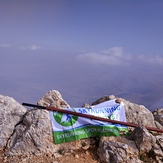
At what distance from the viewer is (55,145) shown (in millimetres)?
8711

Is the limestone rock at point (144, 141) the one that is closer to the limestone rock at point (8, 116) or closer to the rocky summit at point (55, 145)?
the rocky summit at point (55, 145)

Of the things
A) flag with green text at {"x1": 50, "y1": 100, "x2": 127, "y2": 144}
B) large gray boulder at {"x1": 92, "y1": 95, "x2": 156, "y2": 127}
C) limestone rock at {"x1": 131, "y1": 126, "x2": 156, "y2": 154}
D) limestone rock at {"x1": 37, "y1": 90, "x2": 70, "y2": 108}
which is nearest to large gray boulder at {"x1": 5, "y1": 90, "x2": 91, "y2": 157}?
flag with green text at {"x1": 50, "y1": 100, "x2": 127, "y2": 144}

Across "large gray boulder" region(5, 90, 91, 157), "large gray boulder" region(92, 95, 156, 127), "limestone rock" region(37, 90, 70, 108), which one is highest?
"limestone rock" region(37, 90, 70, 108)

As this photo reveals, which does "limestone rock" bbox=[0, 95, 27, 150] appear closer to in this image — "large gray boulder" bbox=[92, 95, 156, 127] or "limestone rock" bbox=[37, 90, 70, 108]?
"limestone rock" bbox=[37, 90, 70, 108]

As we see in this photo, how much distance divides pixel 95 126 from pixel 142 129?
2.38 metres

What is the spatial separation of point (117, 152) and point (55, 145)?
9.81 feet

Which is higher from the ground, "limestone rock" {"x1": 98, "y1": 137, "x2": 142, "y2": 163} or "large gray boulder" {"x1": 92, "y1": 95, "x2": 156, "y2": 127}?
"large gray boulder" {"x1": 92, "y1": 95, "x2": 156, "y2": 127}

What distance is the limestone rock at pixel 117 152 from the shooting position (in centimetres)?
809

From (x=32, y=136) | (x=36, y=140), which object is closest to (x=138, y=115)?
(x=36, y=140)

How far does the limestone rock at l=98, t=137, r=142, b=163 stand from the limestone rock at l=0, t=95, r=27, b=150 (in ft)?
15.3

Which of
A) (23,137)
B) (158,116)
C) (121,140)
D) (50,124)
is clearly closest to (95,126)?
(121,140)

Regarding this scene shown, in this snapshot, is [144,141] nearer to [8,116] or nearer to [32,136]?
[32,136]

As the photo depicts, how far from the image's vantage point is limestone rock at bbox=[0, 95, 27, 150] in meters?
9.03

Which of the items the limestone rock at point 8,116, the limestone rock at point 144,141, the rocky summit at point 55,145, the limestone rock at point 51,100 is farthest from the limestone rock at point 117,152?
the limestone rock at point 8,116
